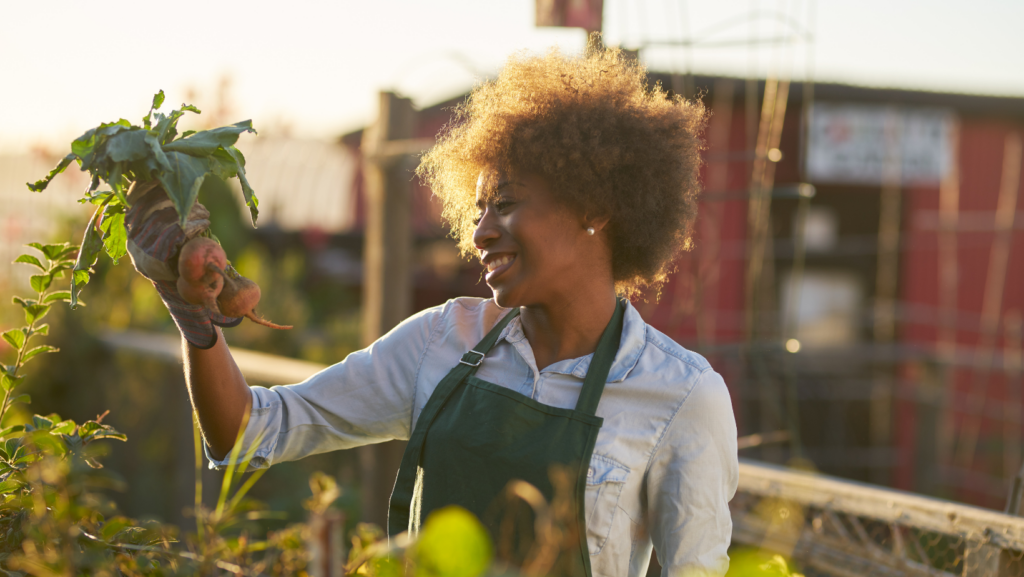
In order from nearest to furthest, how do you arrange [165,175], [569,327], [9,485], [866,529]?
[9,485] → [165,175] → [569,327] → [866,529]

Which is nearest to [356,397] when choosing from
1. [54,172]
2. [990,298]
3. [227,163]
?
[227,163]

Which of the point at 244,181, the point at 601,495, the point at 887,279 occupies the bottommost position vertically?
the point at 887,279

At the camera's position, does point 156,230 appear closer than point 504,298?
Yes

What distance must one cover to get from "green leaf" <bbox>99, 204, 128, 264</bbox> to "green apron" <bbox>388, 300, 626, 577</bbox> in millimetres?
655

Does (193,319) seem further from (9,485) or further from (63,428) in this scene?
(9,485)

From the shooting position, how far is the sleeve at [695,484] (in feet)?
5.07

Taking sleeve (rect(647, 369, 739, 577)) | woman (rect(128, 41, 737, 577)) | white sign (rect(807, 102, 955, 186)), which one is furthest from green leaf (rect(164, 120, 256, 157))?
white sign (rect(807, 102, 955, 186))

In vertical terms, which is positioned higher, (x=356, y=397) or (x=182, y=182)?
(x=182, y=182)

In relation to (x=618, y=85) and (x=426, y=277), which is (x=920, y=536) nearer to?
(x=618, y=85)

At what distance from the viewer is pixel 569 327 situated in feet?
5.77

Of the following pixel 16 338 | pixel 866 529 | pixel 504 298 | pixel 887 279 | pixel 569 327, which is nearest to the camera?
pixel 16 338

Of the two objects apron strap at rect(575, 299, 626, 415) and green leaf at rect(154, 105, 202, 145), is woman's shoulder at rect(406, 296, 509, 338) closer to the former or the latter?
apron strap at rect(575, 299, 626, 415)

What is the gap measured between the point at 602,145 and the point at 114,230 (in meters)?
0.97

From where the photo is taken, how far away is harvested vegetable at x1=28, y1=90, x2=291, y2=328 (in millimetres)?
1233
